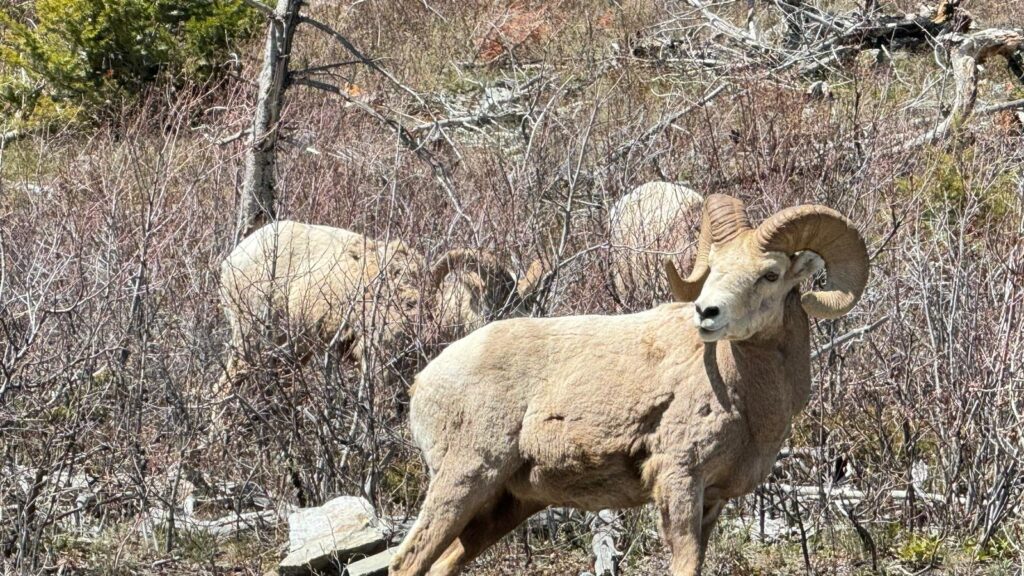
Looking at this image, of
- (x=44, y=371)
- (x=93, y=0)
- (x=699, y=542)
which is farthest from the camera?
(x=93, y=0)

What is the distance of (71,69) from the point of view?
17016mm

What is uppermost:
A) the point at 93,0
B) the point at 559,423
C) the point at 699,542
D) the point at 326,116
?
the point at 93,0

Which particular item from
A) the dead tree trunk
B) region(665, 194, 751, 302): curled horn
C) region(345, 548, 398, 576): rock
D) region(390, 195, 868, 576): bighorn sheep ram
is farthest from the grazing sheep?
the dead tree trunk

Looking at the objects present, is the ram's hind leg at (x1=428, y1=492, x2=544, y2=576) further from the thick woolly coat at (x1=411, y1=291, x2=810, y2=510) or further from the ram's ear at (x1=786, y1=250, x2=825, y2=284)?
the ram's ear at (x1=786, y1=250, x2=825, y2=284)

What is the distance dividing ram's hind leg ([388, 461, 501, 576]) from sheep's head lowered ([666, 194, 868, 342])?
3.56ft

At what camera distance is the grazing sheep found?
26.7 feet

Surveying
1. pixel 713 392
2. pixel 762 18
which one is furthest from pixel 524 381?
pixel 762 18

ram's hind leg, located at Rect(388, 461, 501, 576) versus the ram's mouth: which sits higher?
the ram's mouth

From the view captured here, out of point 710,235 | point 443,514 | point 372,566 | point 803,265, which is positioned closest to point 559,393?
point 443,514

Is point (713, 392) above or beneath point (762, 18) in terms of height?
beneath

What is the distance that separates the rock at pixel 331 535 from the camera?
6.42m

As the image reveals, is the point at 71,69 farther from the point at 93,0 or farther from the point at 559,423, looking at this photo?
the point at 559,423

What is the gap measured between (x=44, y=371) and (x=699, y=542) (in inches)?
165

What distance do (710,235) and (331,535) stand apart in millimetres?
2487
